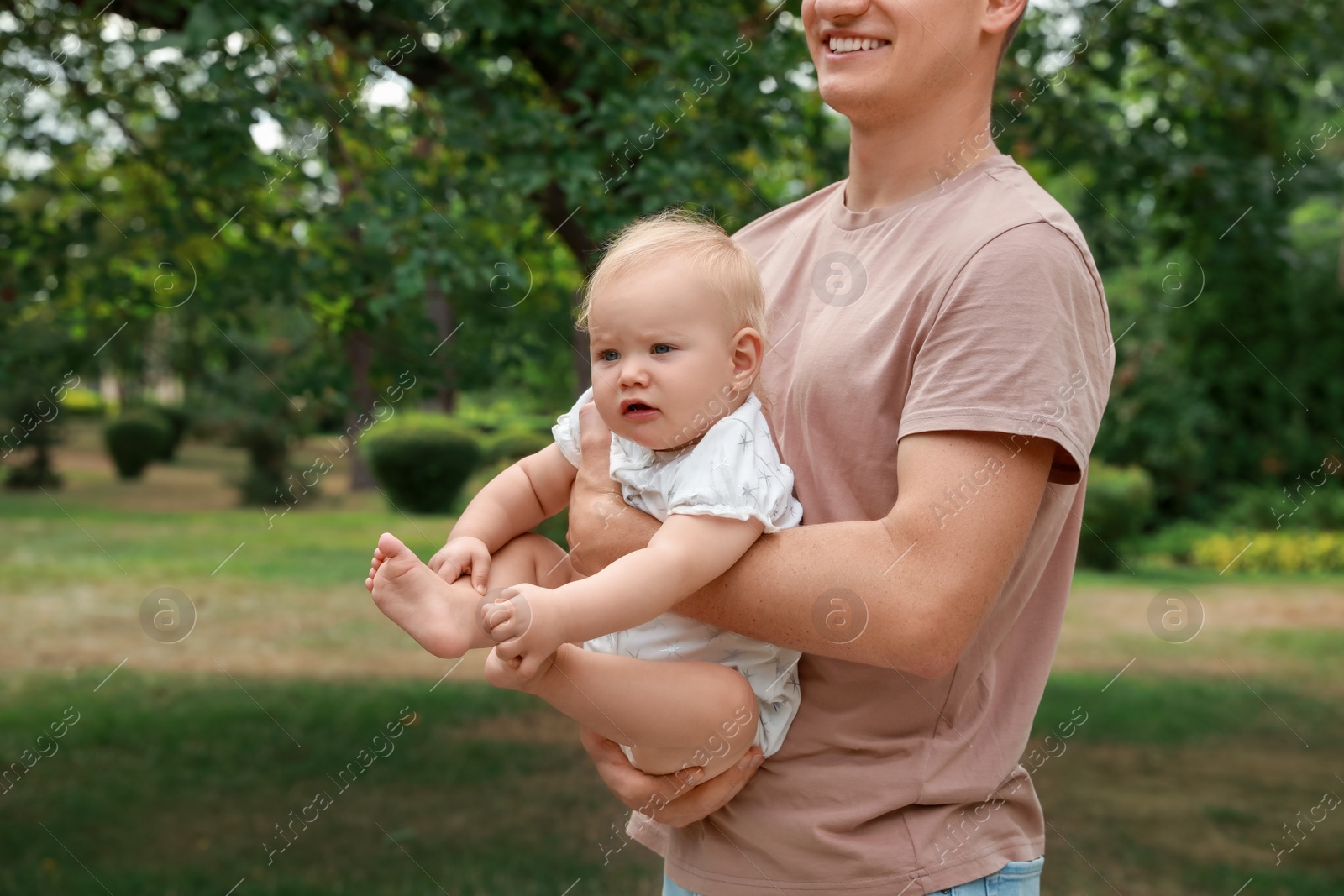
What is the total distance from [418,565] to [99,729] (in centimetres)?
656

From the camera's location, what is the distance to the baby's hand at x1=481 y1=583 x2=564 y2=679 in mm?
1343

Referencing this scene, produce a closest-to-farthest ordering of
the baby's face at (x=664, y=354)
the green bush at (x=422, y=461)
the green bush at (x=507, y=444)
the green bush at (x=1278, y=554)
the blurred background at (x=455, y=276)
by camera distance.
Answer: the baby's face at (x=664, y=354) → the blurred background at (x=455, y=276) → the green bush at (x=1278, y=554) → the green bush at (x=422, y=461) → the green bush at (x=507, y=444)

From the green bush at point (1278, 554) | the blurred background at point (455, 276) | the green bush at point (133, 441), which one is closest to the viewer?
the blurred background at point (455, 276)

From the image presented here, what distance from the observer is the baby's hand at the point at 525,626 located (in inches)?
52.9

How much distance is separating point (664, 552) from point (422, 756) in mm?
5819

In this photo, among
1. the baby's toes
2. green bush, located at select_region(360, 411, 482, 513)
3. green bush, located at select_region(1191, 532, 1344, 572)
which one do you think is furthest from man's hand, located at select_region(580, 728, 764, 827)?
green bush, located at select_region(360, 411, 482, 513)

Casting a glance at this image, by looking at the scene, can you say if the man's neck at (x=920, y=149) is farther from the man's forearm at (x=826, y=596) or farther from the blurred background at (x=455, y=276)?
the blurred background at (x=455, y=276)

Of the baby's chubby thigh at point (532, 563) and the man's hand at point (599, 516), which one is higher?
the man's hand at point (599, 516)

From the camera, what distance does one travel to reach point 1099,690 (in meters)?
8.20

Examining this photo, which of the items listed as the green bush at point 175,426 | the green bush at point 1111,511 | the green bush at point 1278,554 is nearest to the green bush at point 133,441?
the green bush at point 175,426

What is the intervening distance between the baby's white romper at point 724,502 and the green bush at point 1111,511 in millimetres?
12323

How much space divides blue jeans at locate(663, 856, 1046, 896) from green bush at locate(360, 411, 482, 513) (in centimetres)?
1515

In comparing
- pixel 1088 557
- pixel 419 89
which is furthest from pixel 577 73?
pixel 1088 557

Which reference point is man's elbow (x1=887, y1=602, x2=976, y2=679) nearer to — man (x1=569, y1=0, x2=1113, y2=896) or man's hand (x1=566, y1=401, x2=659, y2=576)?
man (x1=569, y1=0, x2=1113, y2=896)
